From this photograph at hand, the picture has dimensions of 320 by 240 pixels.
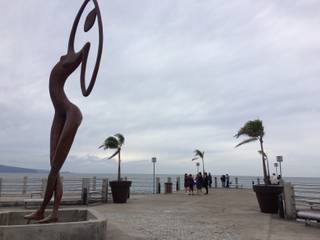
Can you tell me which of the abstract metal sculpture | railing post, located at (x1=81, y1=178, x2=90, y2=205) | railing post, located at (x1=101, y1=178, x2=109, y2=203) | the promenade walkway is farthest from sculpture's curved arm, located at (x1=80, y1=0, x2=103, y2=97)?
railing post, located at (x1=101, y1=178, x2=109, y2=203)

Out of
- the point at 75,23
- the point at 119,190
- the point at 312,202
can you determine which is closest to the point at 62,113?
the point at 75,23

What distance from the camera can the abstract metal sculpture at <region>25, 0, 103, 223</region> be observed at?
22.1ft

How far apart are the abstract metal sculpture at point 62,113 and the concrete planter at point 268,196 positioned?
721 centimetres

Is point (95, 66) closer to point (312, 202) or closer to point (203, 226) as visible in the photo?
point (203, 226)

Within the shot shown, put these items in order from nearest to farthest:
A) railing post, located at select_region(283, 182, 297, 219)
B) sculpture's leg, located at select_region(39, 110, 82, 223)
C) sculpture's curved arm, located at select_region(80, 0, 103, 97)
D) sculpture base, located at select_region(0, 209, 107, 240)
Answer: sculpture base, located at select_region(0, 209, 107, 240)
sculpture's leg, located at select_region(39, 110, 82, 223)
sculpture's curved arm, located at select_region(80, 0, 103, 97)
railing post, located at select_region(283, 182, 297, 219)

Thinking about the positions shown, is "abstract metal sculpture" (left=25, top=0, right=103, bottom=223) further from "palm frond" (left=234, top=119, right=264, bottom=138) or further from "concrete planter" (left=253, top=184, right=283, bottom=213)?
"palm frond" (left=234, top=119, right=264, bottom=138)

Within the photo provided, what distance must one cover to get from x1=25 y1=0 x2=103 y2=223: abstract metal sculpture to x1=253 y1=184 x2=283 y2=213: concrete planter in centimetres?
721

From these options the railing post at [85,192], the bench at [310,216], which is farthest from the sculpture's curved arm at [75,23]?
the railing post at [85,192]

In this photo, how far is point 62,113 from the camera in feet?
23.7

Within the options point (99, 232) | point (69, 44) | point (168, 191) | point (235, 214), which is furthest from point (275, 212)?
point (168, 191)

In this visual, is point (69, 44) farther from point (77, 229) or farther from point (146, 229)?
point (146, 229)

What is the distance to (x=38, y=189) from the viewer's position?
1872 cm

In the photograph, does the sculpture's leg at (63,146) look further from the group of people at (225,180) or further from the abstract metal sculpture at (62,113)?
the group of people at (225,180)

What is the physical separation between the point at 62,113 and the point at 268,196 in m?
7.72
